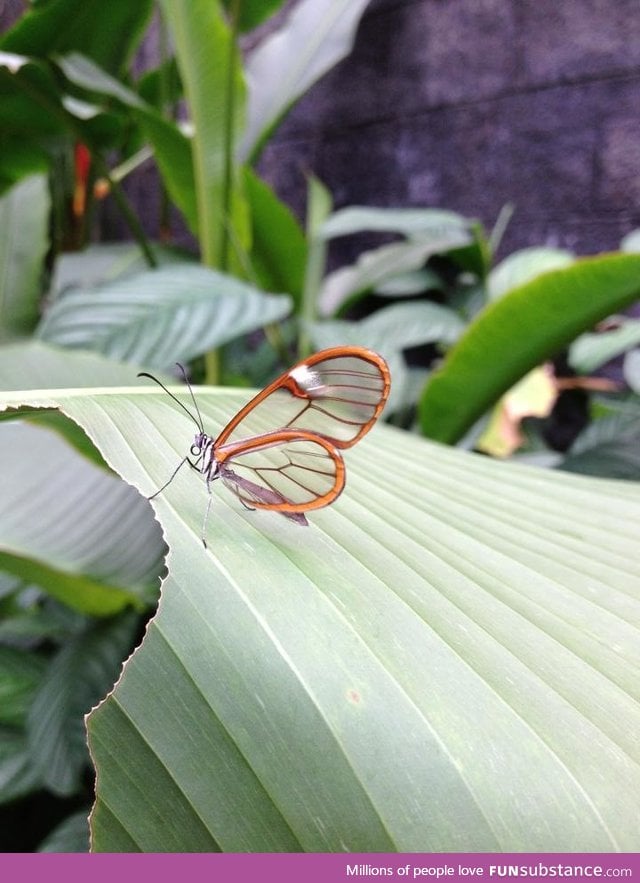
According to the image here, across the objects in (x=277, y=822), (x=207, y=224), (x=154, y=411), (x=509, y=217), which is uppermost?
(x=509, y=217)

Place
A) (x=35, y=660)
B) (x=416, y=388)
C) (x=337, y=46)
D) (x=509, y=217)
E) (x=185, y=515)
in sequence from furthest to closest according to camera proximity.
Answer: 1. (x=509, y=217)
2. (x=337, y=46)
3. (x=416, y=388)
4. (x=35, y=660)
5. (x=185, y=515)

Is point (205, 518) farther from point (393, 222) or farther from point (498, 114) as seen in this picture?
point (498, 114)

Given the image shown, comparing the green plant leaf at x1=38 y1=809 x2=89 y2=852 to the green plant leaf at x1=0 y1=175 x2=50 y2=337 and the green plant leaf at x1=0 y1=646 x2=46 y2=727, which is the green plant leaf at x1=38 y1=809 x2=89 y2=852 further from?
the green plant leaf at x1=0 y1=175 x2=50 y2=337

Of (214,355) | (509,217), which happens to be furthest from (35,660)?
(509,217)

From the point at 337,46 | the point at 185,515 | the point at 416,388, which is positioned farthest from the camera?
the point at 337,46

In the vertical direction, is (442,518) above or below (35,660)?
above

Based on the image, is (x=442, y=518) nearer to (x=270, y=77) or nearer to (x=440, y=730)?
(x=440, y=730)

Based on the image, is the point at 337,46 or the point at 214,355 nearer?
the point at 214,355
